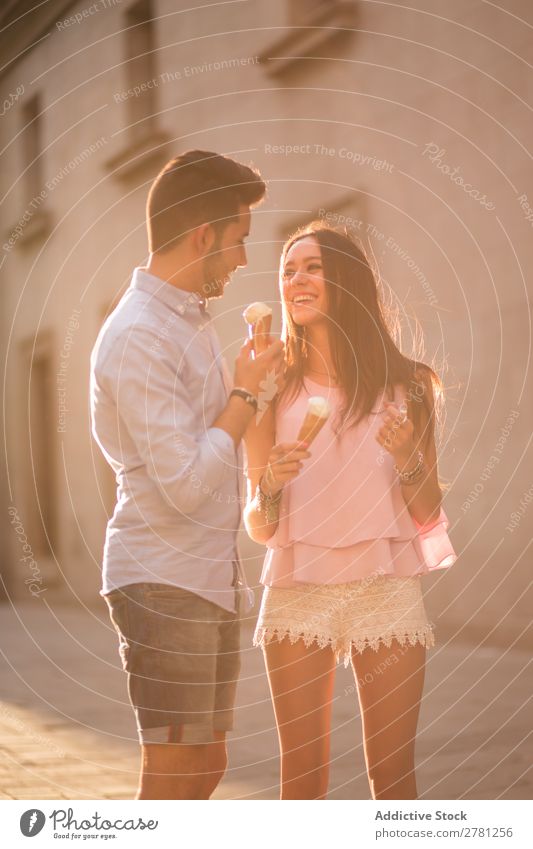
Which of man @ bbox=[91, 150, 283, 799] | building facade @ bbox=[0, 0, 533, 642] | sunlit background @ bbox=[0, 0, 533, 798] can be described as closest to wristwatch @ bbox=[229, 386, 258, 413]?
man @ bbox=[91, 150, 283, 799]

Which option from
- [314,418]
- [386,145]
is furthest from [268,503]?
[386,145]

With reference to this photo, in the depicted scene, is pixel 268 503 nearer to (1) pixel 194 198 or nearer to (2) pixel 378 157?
(1) pixel 194 198

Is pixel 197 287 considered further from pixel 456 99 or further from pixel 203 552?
pixel 456 99

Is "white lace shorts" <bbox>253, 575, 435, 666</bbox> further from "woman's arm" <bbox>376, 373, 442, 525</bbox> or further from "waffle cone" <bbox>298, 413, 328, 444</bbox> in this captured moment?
"waffle cone" <bbox>298, 413, 328, 444</bbox>

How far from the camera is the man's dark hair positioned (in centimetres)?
257

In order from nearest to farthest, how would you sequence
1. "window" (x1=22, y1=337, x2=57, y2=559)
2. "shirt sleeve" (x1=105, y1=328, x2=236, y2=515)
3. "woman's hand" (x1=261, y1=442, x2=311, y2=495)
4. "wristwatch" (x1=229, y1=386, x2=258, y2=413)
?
"shirt sleeve" (x1=105, y1=328, x2=236, y2=515), "wristwatch" (x1=229, y1=386, x2=258, y2=413), "woman's hand" (x1=261, y1=442, x2=311, y2=495), "window" (x1=22, y1=337, x2=57, y2=559)

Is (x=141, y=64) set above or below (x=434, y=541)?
above

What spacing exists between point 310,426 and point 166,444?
0.39 meters

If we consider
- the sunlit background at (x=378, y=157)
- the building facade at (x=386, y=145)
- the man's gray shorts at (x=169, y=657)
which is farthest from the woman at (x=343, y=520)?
the building facade at (x=386, y=145)

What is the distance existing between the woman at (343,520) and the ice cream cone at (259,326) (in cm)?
13

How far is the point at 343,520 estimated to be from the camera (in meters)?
2.78

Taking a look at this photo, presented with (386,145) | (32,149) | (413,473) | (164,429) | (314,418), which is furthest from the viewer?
(32,149)

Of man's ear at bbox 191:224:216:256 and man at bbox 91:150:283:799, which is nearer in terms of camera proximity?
man at bbox 91:150:283:799

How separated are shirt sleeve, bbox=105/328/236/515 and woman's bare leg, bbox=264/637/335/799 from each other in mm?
508
